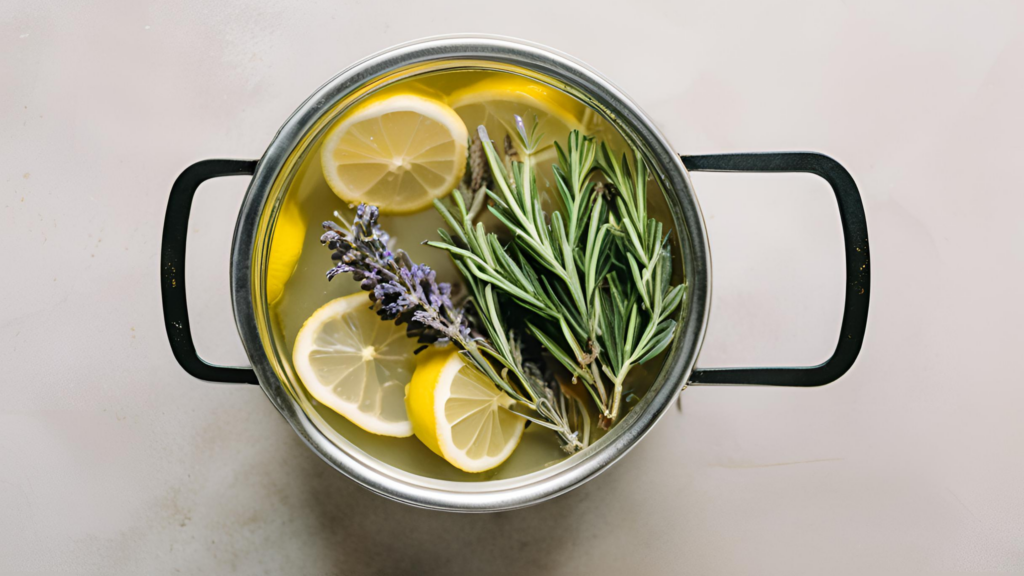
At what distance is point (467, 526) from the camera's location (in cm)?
80

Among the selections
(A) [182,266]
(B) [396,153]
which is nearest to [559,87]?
(B) [396,153]

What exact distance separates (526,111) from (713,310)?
1.20 ft

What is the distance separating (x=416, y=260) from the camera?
25.7 inches

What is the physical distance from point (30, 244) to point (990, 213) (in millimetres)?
1324

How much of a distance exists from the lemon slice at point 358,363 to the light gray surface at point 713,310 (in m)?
0.21

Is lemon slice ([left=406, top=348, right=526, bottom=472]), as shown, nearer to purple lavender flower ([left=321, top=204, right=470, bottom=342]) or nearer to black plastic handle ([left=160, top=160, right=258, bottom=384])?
purple lavender flower ([left=321, top=204, right=470, bottom=342])

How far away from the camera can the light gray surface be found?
2.63 feet

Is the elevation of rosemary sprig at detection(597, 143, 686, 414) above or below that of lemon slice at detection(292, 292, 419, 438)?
A: above

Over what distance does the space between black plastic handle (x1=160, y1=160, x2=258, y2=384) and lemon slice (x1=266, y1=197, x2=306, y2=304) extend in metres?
0.06

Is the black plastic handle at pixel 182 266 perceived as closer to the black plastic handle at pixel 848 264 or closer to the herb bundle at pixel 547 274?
the herb bundle at pixel 547 274

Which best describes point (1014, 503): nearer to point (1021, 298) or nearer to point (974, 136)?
point (1021, 298)

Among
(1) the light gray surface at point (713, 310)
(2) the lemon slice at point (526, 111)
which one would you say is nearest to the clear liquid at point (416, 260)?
(2) the lemon slice at point (526, 111)

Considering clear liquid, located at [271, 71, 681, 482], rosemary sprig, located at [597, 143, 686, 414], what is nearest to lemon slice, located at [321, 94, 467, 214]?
clear liquid, located at [271, 71, 681, 482]

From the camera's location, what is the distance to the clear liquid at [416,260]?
632mm
